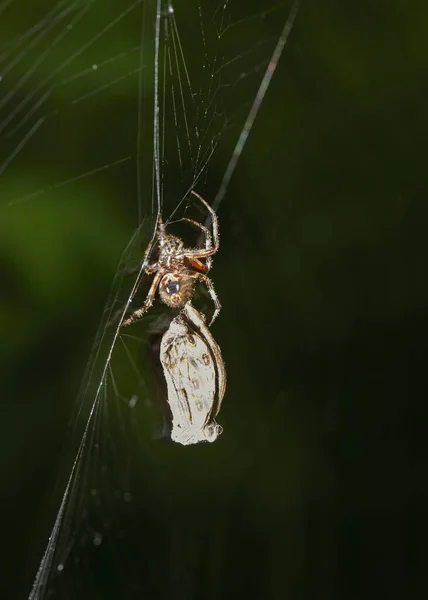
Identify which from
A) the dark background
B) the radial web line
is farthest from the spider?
the radial web line

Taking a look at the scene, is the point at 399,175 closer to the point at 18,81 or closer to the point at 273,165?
the point at 273,165

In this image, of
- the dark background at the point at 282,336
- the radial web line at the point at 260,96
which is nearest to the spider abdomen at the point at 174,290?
the dark background at the point at 282,336

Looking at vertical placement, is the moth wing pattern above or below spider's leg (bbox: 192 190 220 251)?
below

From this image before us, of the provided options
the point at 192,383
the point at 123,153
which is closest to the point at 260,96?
the point at 123,153

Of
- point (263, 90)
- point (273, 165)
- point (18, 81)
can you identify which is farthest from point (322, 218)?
point (18, 81)

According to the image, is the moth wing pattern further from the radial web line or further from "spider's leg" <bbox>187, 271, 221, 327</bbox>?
the radial web line

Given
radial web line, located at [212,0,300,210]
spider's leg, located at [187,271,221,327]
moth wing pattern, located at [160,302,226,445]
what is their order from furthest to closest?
radial web line, located at [212,0,300,210]
spider's leg, located at [187,271,221,327]
moth wing pattern, located at [160,302,226,445]

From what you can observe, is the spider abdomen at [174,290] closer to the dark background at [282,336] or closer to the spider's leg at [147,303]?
the spider's leg at [147,303]
